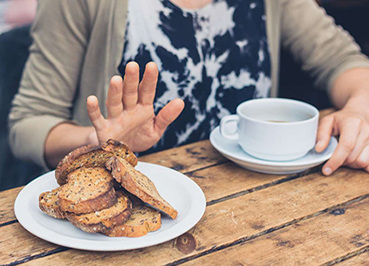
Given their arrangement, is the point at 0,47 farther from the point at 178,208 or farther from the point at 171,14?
the point at 178,208

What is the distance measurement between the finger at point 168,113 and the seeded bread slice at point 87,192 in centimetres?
26

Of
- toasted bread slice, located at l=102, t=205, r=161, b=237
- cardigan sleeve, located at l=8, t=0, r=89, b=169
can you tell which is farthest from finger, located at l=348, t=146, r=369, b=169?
cardigan sleeve, located at l=8, t=0, r=89, b=169

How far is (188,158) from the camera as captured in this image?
1.05 m

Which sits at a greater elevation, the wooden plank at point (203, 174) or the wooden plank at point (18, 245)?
the wooden plank at point (18, 245)

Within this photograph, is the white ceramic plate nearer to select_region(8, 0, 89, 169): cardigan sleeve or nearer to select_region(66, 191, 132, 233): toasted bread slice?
select_region(66, 191, 132, 233): toasted bread slice

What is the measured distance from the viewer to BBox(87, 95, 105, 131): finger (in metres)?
0.86

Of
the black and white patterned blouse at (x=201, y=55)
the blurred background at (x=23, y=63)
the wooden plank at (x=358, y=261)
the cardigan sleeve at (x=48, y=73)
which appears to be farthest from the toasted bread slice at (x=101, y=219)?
the blurred background at (x=23, y=63)

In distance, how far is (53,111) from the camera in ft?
4.44

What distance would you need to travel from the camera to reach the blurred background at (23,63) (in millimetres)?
1568

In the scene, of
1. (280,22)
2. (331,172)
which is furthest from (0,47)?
(331,172)

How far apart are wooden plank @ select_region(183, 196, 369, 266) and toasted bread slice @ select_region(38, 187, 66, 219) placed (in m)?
0.25

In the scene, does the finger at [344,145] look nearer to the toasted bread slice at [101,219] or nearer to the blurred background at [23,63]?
the toasted bread slice at [101,219]

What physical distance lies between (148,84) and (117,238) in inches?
14.7

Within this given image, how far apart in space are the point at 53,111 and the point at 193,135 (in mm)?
491
